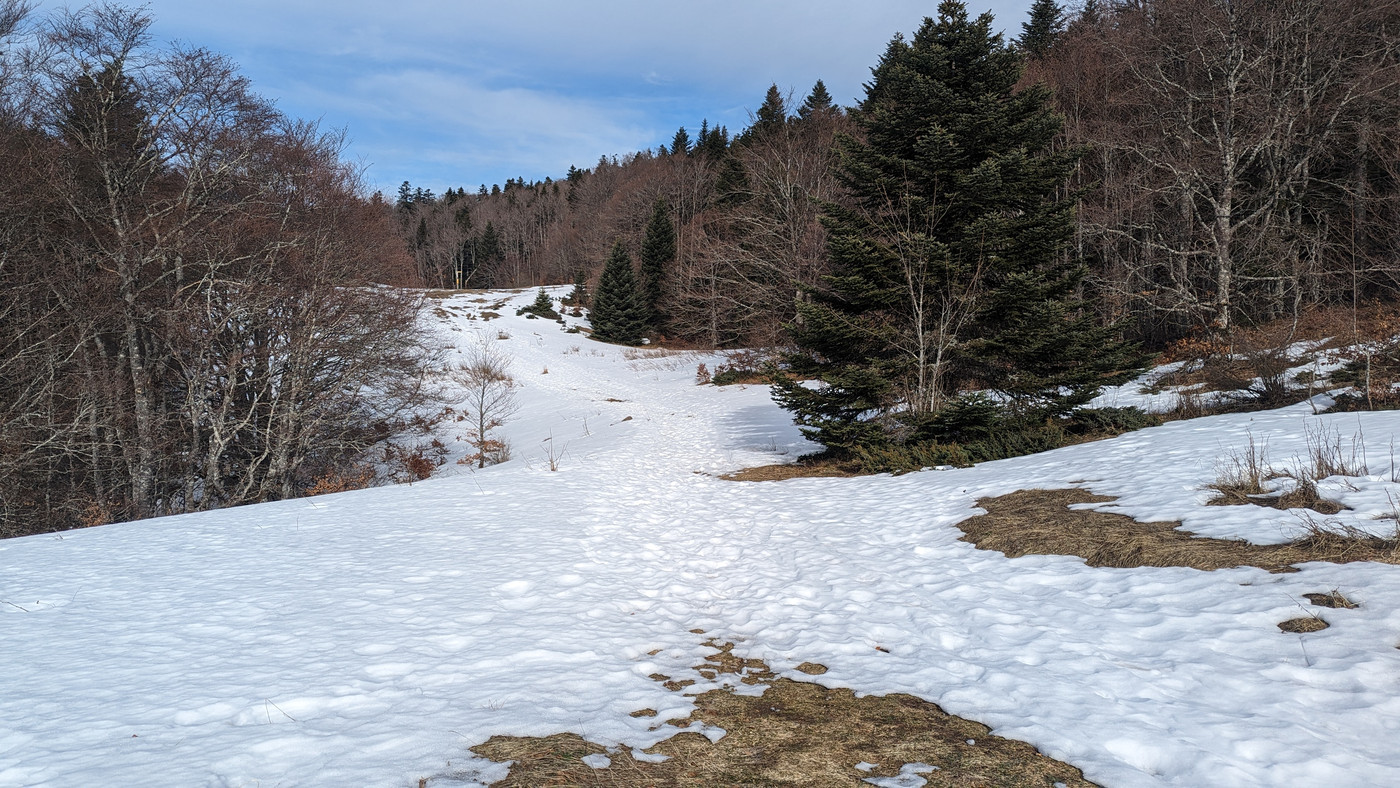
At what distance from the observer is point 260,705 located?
10.8ft

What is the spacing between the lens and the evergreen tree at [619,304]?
4066cm

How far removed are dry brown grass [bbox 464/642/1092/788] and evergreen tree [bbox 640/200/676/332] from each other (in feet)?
133

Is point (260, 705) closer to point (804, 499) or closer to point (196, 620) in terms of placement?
point (196, 620)

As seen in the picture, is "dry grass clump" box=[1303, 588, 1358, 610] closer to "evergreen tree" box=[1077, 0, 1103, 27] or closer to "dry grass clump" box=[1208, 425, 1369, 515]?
"dry grass clump" box=[1208, 425, 1369, 515]

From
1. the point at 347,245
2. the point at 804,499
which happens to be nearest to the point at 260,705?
the point at 804,499

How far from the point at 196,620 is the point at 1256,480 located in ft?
29.7

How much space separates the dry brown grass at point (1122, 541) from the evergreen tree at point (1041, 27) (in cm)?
3442

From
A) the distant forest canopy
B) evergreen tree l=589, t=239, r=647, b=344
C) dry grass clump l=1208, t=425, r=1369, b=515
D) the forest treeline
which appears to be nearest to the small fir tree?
evergreen tree l=589, t=239, r=647, b=344

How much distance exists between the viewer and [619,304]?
4109 cm

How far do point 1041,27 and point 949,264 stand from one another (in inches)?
1380

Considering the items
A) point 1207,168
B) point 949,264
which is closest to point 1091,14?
point 1207,168

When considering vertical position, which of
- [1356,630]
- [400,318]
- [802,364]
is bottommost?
[1356,630]

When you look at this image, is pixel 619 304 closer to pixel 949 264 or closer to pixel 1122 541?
pixel 949 264

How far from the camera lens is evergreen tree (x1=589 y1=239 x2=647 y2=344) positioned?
40.7 meters
